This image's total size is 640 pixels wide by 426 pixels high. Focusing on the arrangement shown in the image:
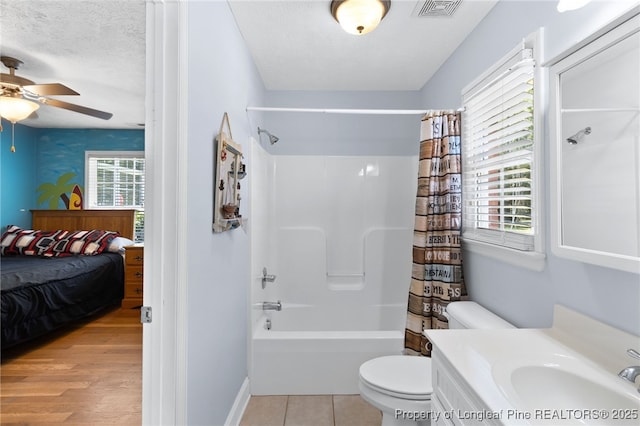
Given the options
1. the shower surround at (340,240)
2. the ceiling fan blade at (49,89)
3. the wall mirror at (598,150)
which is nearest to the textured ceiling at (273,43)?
the ceiling fan blade at (49,89)

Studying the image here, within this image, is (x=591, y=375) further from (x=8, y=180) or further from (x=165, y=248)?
(x=8, y=180)

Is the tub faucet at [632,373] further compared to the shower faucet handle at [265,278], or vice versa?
the shower faucet handle at [265,278]

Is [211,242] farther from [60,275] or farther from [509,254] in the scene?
[60,275]

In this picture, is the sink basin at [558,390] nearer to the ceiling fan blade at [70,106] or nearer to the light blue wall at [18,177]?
the ceiling fan blade at [70,106]

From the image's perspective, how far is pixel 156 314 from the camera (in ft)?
3.89

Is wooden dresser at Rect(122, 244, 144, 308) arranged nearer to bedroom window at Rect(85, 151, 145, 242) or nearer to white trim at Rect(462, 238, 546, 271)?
bedroom window at Rect(85, 151, 145, 242)

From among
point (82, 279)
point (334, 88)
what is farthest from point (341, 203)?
point (82, 279)

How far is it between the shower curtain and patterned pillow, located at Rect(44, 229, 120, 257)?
3.93m

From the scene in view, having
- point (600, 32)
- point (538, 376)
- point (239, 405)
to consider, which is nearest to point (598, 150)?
point (600, 32)

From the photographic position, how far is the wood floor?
211 cm

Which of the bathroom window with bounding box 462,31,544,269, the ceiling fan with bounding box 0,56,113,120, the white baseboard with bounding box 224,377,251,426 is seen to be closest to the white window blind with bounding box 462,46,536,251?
the bathroom window with bounding box 462,31,544,269

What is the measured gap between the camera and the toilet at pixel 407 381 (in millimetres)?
1559

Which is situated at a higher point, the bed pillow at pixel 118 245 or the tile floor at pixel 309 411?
the bed pillow at pixel 118 245

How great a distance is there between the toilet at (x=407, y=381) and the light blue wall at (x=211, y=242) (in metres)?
0.75
